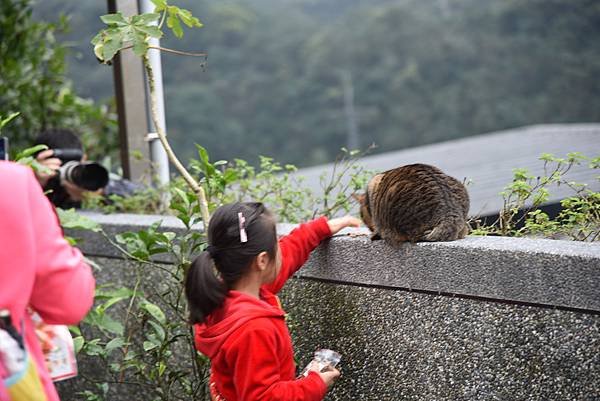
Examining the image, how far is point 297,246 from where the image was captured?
2527mm

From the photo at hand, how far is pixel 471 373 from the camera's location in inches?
90.7

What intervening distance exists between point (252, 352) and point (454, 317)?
552 millimetres

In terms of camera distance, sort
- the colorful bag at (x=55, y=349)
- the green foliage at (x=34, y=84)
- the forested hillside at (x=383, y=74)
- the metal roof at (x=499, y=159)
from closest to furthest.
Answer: the colorful bag at (x=55, y=349)
the metal roof at (x=499, y=159)
the green foliage at (x=34, y=84)
the forested hillside at (x=383, y=74)

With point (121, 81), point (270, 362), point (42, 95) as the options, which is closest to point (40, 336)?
point (270, 362)

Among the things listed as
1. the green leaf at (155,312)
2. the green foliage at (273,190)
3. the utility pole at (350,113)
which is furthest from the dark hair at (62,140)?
the utility pole at (350,113)

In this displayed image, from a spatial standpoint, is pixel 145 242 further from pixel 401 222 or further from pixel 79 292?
pixel 79 292

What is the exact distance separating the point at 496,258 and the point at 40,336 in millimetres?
1094

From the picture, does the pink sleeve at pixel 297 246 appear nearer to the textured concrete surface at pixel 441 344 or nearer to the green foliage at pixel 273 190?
the textured concrete surface at pixel 441 344

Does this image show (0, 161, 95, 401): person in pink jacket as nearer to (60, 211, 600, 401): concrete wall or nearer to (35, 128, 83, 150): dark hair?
(60, 211, 600, 401): concrete wall

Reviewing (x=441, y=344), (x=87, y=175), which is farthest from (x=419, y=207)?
(x=87, y=175)

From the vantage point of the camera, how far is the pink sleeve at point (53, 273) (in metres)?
1.68

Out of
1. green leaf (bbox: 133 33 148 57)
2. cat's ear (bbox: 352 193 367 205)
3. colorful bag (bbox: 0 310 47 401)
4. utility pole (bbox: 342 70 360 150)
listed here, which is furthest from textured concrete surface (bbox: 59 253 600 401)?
utility pole (bbox: 342 70 360 150)

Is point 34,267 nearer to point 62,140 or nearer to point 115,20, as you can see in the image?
point 115,20

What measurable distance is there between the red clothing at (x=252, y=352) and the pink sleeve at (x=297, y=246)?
0.38 ft
